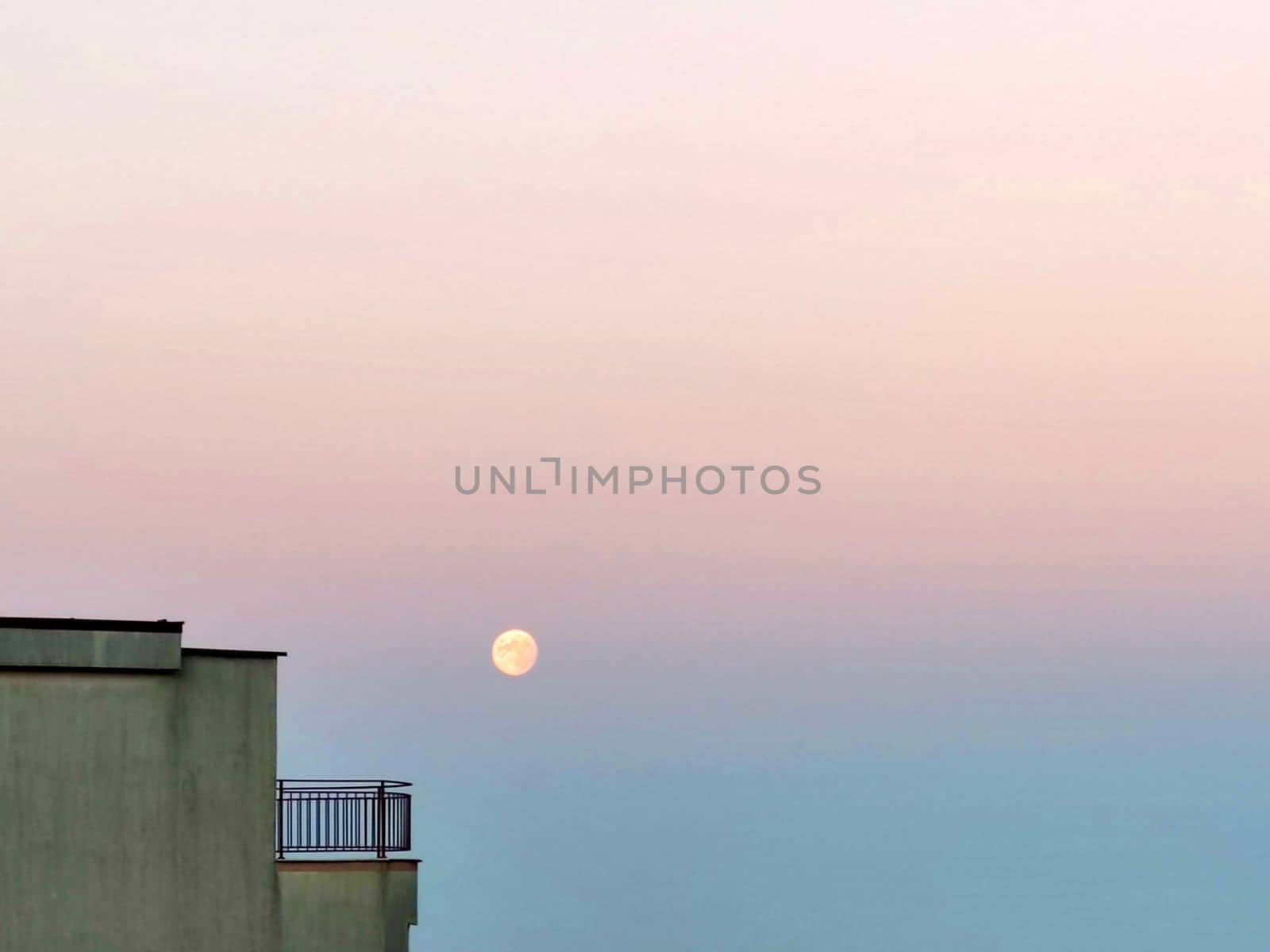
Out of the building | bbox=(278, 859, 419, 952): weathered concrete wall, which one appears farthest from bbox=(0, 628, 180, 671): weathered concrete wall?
bbox=(278, 859, 419, 952): weathered concrete wall

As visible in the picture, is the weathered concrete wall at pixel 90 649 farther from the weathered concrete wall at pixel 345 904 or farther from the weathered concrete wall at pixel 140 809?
the weathered concrete wall at pixel 345 904

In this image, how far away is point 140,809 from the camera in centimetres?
3158

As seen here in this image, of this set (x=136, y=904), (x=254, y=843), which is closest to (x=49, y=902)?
(x=136, y=904)

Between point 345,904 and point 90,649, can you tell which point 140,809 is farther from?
point 345,904

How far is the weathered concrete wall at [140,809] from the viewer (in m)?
31.0

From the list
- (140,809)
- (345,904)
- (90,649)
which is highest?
(90,649)

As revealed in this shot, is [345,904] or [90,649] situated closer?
[90,649]

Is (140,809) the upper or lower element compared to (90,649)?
lower

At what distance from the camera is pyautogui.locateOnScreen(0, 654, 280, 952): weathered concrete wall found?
3105 cm

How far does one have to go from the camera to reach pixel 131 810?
31500mm

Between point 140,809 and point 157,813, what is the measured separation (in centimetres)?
28

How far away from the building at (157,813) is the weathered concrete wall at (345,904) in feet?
0.08

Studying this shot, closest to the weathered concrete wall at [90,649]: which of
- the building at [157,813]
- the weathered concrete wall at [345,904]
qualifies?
the building at [157,813]

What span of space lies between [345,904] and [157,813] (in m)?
3.41
